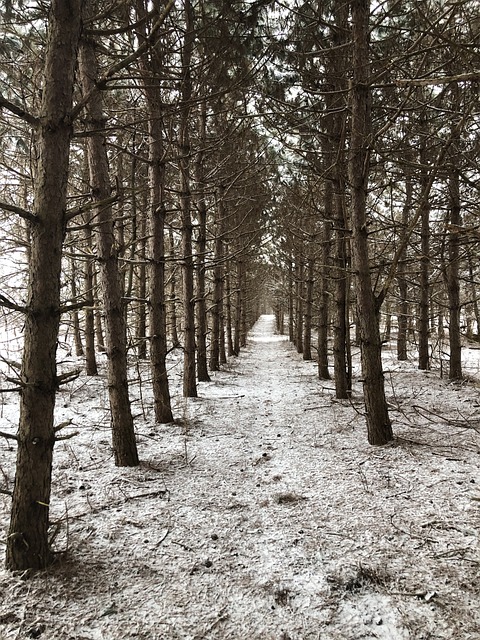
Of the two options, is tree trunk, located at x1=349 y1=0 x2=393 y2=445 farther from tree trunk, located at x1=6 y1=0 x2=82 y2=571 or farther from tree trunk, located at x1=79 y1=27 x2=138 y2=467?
tree trunk, located at x1=6 y1=0 x2=82 y2=571

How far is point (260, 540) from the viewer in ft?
10.1

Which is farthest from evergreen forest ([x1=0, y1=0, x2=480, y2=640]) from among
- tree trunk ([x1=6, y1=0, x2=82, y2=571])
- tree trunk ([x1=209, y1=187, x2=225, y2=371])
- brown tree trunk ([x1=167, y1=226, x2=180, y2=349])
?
tree trunk ([x1=209, y1=187, x2=225, y2=371])

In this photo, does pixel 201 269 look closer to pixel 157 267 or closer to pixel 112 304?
pixel 157 267

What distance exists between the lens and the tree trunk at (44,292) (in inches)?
97.0

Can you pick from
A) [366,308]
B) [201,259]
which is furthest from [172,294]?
[366,308]

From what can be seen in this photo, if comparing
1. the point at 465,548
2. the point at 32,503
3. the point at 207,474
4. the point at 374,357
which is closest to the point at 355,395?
the point at 374,357

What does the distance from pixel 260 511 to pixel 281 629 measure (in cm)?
133

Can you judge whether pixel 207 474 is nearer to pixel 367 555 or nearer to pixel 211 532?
pixel 211 532

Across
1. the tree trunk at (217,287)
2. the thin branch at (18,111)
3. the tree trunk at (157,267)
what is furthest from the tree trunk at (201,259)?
the thin branch at (18,111)

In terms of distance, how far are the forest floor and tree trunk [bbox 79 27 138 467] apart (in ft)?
1.22

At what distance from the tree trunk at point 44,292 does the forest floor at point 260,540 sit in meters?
0.23

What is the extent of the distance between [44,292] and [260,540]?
98.2 inches

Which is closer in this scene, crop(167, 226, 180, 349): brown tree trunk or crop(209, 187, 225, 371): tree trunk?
crop(167, 226, 180, 349): brown tree trunk

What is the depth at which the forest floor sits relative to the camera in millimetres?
2252
